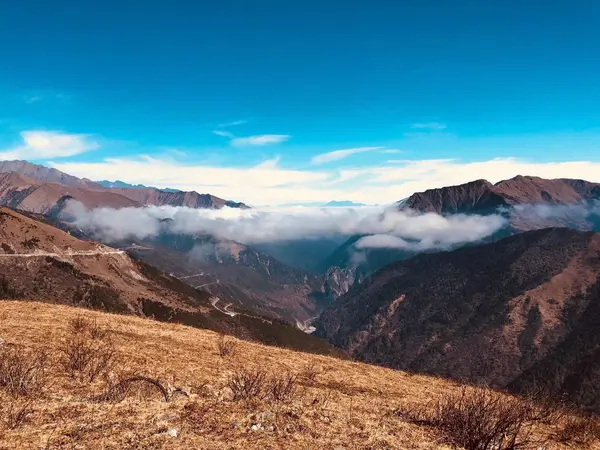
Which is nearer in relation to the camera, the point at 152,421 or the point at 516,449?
the point at 152,421

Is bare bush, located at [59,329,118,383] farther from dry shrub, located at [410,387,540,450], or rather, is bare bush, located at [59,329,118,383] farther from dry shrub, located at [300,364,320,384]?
dry shrub, located at [410,387,540,450]

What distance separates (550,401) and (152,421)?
62.5 ft

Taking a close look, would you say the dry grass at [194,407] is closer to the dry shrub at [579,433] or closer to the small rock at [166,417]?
the small rock at [166,417]

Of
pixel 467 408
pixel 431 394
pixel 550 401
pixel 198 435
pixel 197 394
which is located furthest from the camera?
pixel 431 394

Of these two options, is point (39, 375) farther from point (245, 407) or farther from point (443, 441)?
point (443, 441)

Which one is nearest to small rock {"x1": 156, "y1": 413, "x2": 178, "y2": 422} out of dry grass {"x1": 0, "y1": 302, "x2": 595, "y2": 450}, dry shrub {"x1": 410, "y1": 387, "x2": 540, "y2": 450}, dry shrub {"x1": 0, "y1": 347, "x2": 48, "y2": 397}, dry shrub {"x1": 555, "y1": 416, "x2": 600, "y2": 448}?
dry grass {"x1": 0, "y1": 302, "x2": 595, "y2": 450}

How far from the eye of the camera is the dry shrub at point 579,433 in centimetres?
1681

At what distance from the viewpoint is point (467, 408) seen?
49.5 ft

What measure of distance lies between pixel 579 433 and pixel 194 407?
1543cm

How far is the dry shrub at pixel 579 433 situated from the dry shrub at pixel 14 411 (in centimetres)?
1814

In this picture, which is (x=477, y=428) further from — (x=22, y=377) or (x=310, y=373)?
(x=22, y=377)

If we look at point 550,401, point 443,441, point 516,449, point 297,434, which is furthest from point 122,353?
point 550,401

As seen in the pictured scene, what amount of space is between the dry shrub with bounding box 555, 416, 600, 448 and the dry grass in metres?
0.24

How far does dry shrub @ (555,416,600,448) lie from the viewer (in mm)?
16812
